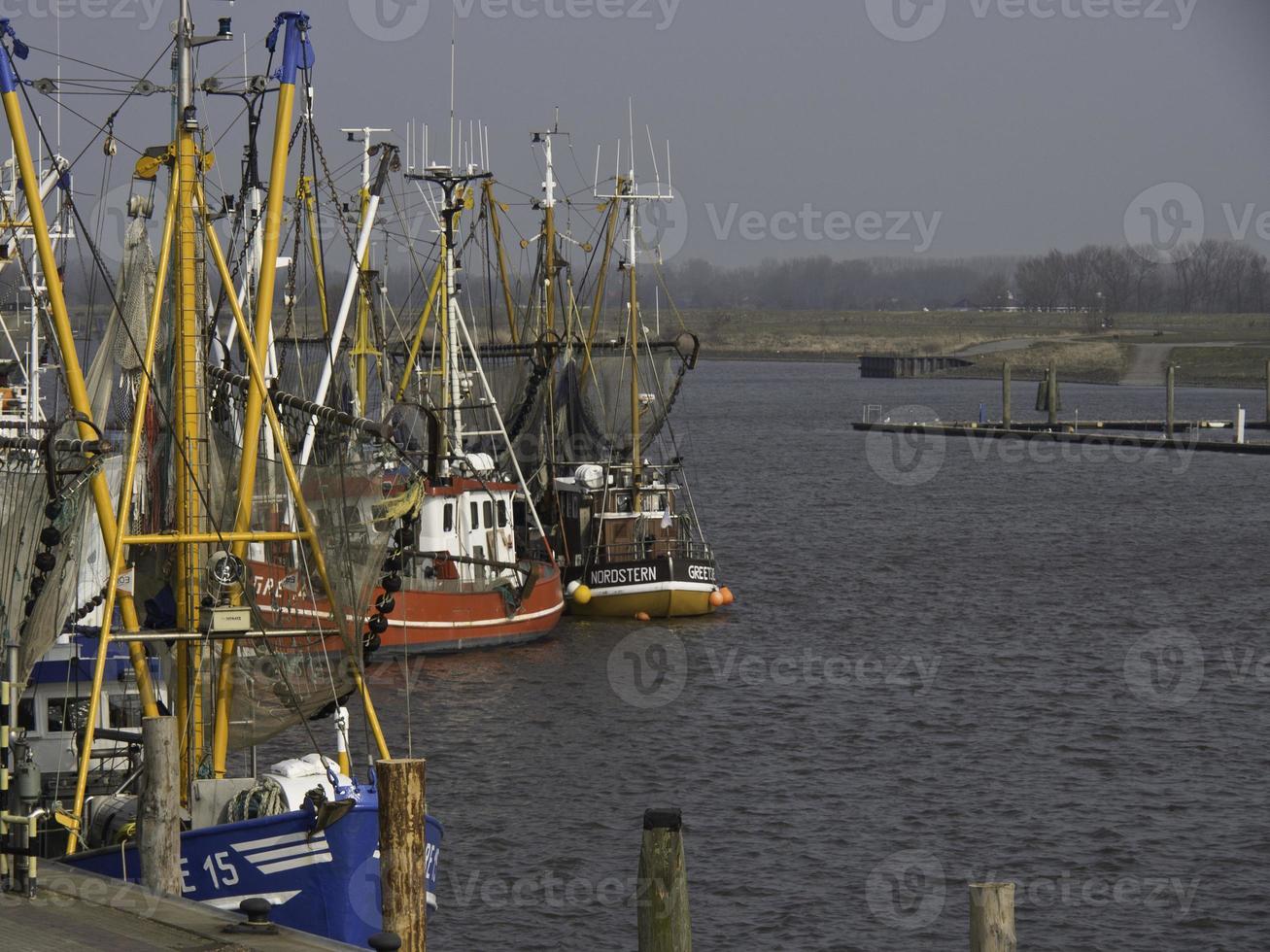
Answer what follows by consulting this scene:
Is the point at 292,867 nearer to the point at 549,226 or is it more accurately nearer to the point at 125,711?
the point at 125,711

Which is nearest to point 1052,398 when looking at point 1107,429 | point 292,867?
point 1107,429

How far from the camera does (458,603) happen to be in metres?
40.2

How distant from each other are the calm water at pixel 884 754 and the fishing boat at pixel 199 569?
428 cm

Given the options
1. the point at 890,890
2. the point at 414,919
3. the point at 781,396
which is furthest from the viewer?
the point at 781,396

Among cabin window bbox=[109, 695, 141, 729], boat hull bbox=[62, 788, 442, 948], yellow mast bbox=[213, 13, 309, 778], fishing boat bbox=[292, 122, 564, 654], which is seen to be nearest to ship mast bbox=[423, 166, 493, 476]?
fishing boat bbox=[292, 122, 564, 654]

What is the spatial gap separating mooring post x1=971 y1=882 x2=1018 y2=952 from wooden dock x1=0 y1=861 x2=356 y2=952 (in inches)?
203

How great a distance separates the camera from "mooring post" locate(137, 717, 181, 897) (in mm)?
16766

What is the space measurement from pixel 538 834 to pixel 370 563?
26.6ft

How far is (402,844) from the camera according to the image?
638 inches

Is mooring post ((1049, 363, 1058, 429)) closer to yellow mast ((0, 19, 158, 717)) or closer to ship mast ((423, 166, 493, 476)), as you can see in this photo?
ship mast ((423, 166, 493, 476))

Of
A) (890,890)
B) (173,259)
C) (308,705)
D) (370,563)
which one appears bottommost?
(890,890)

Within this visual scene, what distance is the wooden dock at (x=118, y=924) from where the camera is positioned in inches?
580

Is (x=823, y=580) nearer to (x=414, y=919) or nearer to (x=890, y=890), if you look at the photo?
(x=890, y=890)

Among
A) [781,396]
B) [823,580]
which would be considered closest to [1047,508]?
[823,580]
